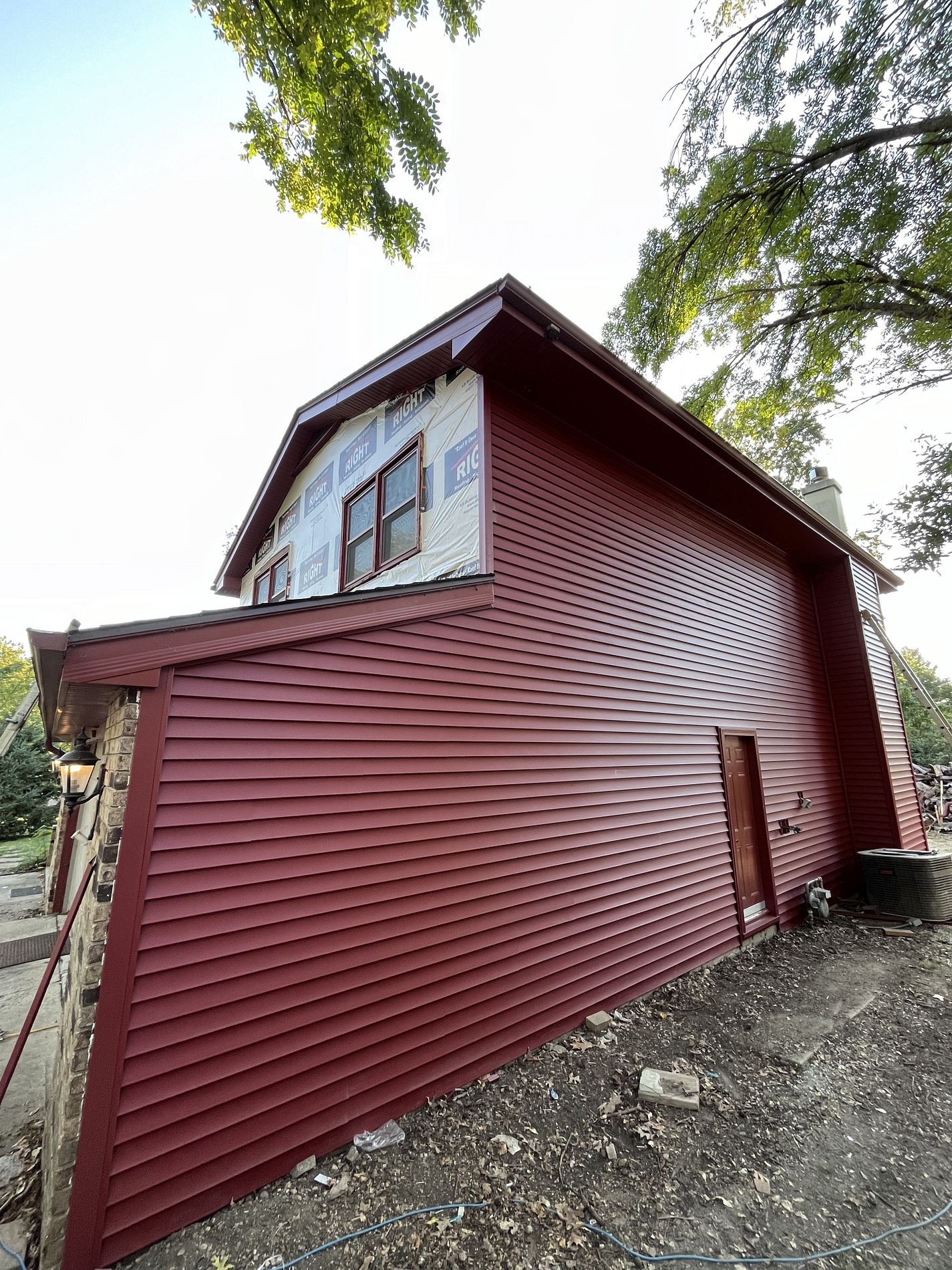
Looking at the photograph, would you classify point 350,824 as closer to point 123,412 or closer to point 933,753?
point 123,412

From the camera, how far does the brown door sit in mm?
6250

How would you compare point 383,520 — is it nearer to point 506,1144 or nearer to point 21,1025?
point 506,1144

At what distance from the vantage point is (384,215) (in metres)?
4.50

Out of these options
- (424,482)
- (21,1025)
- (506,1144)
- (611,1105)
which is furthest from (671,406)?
(21,1025)

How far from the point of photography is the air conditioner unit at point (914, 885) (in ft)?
21.7

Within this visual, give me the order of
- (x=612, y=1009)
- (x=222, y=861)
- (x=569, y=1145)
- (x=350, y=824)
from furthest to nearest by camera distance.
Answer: (x=612, y=1009), (x=350, y=824), (x=569, y=1145), (x=222, y=861)

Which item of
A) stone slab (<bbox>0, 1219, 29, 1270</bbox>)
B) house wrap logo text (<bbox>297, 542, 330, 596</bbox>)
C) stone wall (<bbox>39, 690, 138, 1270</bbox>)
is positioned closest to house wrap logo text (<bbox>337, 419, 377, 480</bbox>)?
house wrap logo text (<bbox>297, 542, 330, 596</bbox>)

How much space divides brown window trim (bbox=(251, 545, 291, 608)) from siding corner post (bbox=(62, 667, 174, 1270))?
5.32 metres

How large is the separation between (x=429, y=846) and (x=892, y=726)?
9504 millimetres

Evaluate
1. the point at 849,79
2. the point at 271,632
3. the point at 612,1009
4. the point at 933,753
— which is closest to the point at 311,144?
the point at 271,632

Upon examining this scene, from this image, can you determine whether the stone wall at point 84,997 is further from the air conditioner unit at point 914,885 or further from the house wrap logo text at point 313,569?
the air conditioner unit at point 914,885

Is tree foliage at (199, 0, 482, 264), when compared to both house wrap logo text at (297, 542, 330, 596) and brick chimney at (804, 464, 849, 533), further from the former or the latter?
brick chimney at (804, 464, 849, 533)

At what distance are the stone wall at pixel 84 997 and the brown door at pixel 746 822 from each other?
6.33 meters

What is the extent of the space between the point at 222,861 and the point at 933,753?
22.6m
